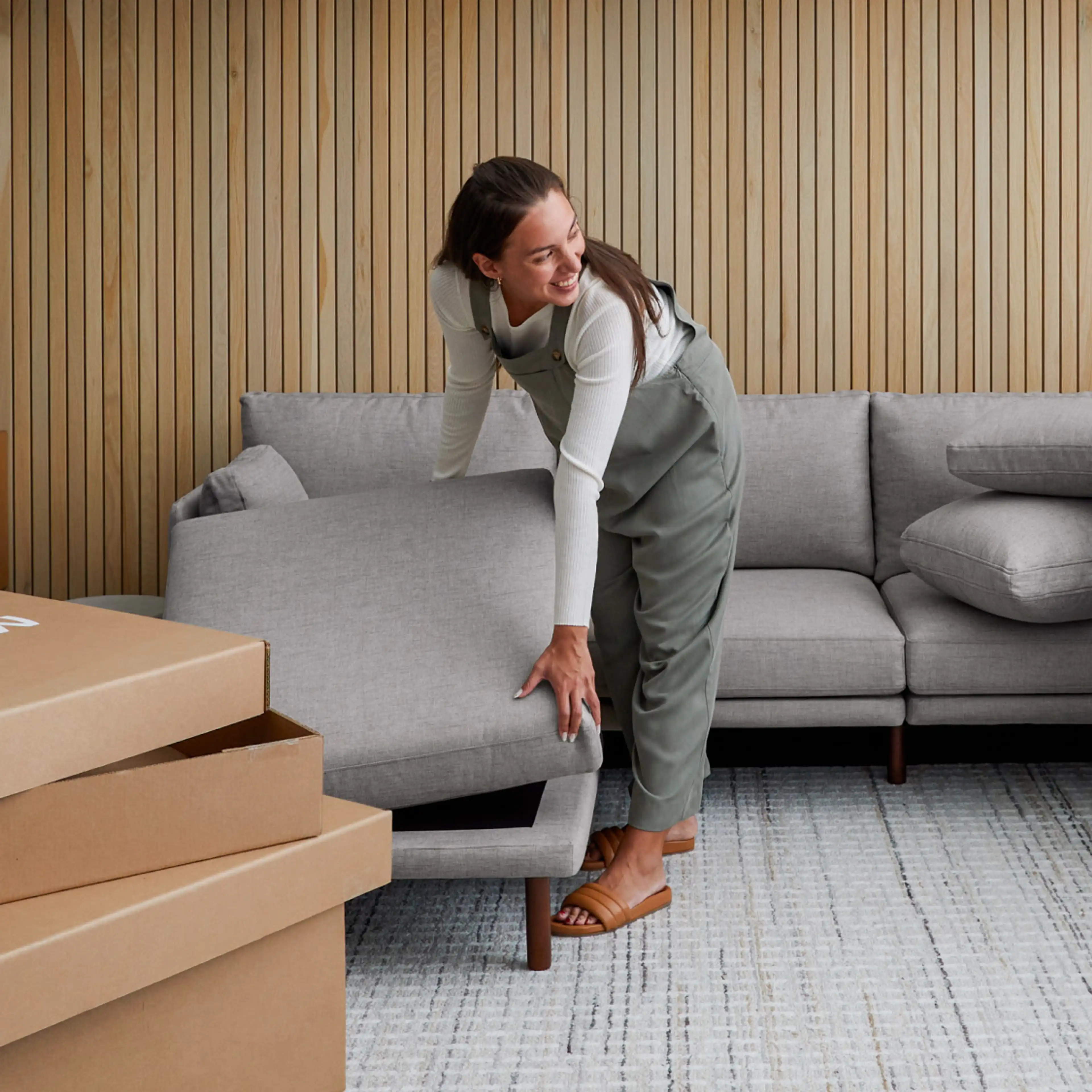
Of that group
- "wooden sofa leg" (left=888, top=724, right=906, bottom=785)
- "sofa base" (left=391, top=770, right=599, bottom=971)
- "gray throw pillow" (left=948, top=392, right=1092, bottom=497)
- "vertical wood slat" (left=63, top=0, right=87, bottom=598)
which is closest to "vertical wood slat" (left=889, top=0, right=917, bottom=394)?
"gray throw pillow" (left=948, top=392, right=1092, bottom=497)

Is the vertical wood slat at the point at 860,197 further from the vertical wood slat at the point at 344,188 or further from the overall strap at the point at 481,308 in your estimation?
the overall strap at the point at 481,308

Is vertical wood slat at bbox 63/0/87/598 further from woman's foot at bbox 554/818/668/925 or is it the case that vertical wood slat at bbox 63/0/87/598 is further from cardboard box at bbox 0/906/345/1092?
cardboard box at bbox 0/906/345/1092

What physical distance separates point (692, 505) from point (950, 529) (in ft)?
2.73

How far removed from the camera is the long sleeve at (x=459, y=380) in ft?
6.31

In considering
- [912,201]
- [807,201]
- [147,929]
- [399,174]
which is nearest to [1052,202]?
[912,201]

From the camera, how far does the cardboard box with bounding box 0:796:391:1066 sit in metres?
0.98

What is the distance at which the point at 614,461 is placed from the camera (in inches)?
77.7

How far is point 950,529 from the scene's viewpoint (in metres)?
2.52

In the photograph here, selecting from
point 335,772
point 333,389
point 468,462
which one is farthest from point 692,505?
point 333,389

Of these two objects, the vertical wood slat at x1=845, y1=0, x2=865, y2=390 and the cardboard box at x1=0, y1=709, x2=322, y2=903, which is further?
the vertical wood slat at x1=845, y1=0, x2=865, y2=390

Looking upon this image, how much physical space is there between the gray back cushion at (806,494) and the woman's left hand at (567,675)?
4.27ft

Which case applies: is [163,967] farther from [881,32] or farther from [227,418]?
[881,32]

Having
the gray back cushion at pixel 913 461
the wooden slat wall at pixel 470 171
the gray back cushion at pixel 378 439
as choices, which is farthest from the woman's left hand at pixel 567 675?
the wooden slat wall at pixel 470 171

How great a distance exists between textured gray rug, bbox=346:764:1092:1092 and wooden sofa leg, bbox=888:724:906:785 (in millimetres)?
128
